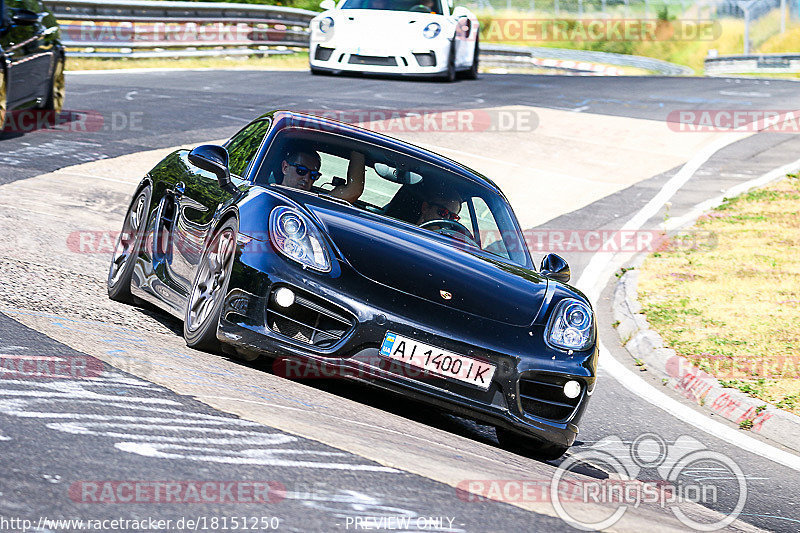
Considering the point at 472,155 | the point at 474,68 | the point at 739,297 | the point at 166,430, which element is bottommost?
the point at 739,297

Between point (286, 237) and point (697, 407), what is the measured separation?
3299 mm

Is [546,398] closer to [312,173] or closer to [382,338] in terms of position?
[382,338]

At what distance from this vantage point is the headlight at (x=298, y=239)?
17.6ft

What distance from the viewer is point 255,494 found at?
3611 millimetres

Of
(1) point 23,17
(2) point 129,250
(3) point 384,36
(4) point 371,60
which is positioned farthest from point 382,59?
(2) point 129,250

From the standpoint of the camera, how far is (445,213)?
6.53 metres

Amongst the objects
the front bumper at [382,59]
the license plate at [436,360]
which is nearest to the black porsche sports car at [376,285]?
the license plate at [436,360]

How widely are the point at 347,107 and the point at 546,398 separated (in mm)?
13858

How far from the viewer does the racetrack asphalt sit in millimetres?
3672

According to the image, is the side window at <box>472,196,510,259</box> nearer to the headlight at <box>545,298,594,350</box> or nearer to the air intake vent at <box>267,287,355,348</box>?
the headlight at <box>545,298,594,350</box>

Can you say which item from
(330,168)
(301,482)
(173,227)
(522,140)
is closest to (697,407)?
(330,168)

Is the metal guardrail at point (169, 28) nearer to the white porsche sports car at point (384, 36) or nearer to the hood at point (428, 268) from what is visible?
the white porsche sports car at point (384, 36)

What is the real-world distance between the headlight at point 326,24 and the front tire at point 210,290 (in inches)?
607

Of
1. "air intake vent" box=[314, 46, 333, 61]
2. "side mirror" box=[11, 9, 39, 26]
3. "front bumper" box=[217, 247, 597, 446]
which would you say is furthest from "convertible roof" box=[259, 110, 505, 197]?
"air intake vent" box=[314, 46, 333, 61]
